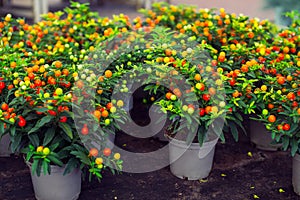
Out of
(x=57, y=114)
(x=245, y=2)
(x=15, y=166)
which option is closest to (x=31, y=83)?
(x=57, y=114)

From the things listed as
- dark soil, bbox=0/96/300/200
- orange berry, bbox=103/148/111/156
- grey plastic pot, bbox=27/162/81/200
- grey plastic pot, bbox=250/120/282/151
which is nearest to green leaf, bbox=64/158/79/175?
grey plastic pot, bbox=27/162/81/200

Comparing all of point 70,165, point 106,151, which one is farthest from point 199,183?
point 70,165

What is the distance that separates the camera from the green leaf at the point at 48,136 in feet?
9.25

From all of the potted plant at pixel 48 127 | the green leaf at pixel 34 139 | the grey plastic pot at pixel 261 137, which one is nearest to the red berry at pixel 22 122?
the potted plant at pixel 48 127

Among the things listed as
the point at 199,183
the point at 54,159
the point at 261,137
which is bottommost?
the point at 199,183

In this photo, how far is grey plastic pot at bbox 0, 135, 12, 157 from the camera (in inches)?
147

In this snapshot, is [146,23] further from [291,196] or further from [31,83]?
[291,196]

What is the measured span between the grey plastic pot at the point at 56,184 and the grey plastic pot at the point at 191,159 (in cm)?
78

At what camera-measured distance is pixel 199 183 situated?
351cm

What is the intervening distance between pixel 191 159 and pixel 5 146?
62.0 inches

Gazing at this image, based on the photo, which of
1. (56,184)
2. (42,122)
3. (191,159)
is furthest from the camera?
(191,159)

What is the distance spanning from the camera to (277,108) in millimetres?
3248

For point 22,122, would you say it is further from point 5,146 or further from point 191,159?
point 191,159

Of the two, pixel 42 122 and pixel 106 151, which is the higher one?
pixel 42 122
